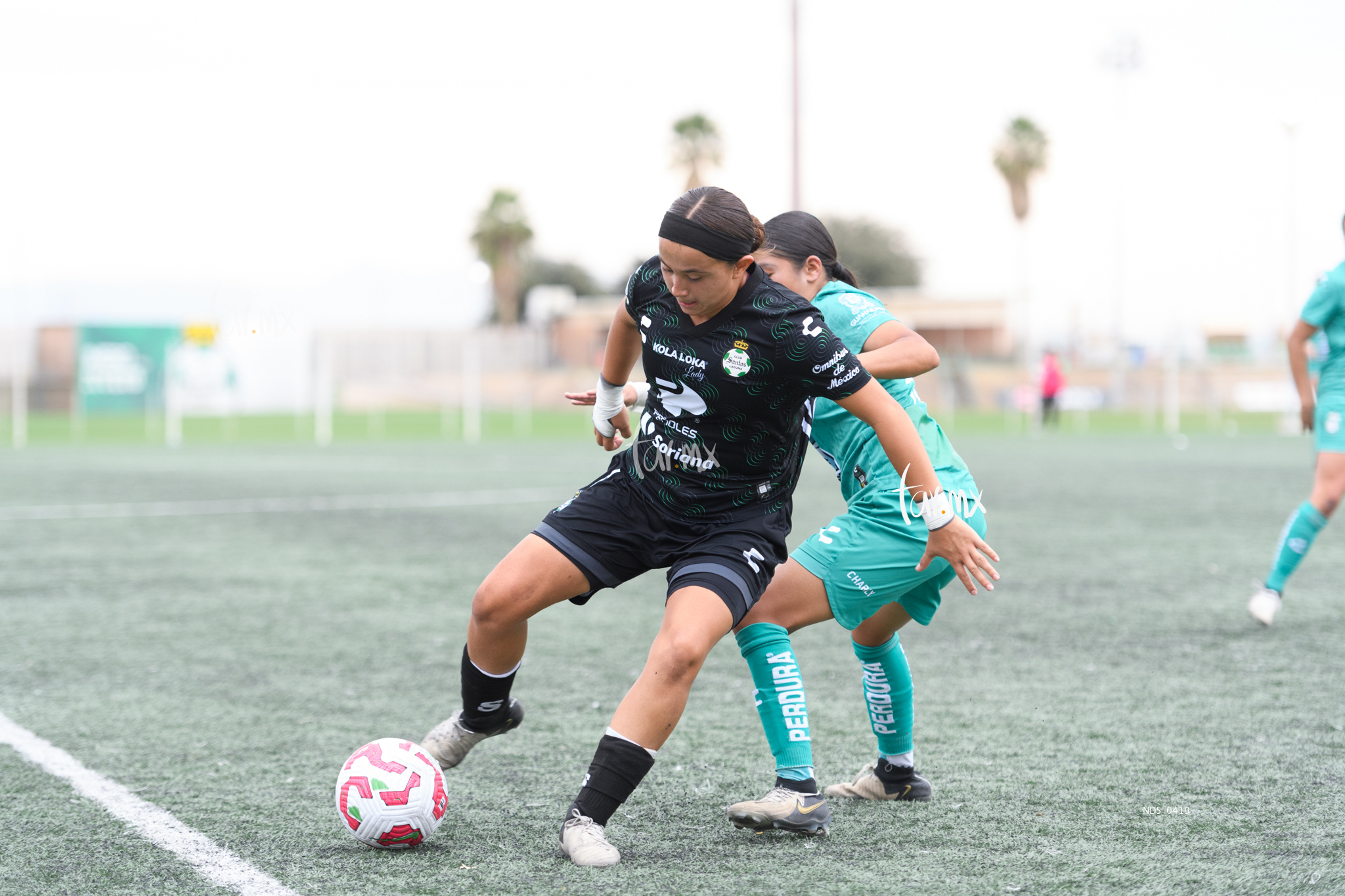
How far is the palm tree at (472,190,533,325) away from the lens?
6241 centimetres

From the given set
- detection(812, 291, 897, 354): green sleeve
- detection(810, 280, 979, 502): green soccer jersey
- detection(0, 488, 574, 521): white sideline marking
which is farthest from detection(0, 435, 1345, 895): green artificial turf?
detection(0, 488, 574, 521): white sideline marking

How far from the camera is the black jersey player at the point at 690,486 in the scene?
3.34m

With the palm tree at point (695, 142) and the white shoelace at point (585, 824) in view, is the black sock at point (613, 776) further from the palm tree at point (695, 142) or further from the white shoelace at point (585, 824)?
the palm tree at point (695, 142)

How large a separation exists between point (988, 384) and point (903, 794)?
153 ft

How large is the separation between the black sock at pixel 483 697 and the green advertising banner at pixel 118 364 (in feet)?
110

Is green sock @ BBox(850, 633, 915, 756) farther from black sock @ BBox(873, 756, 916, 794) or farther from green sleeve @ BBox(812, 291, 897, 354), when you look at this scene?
green sleeve @ BBox(812, 291, 897, 354)

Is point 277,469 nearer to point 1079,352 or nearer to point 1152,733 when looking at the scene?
point 1152,733

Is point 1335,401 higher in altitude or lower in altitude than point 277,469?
higher

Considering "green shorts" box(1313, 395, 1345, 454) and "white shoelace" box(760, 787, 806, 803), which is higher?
"green shorts" box(1313, 395, 1345, 454)

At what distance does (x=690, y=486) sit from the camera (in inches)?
142

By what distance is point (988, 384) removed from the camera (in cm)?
4903

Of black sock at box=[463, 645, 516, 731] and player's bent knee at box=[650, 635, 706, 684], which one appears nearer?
player's bent knee at box=[650, 635, 706, 684]

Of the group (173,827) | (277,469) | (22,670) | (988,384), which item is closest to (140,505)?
(277,469)

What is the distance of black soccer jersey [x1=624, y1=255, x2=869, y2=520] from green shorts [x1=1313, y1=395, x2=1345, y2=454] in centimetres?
410
